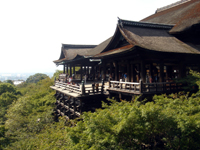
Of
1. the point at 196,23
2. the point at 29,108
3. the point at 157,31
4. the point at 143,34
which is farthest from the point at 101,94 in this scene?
the point at 29,108

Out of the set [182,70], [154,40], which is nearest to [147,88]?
[182,70]

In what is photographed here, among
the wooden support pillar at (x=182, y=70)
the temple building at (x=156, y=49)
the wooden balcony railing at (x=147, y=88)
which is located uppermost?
the temple building at (x=156, y=49)

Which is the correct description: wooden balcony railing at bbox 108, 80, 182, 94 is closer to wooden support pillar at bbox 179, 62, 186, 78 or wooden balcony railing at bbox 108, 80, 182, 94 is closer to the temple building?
the temple building

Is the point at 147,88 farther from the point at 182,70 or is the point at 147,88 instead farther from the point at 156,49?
the point at 182,70

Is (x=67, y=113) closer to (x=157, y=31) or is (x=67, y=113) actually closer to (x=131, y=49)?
(x=131, y=49)

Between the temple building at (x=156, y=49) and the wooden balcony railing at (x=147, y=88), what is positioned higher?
the temple building at (x=156, y=49)

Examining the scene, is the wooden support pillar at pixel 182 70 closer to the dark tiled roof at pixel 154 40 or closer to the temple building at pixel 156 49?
the temple building at pixel 156 49

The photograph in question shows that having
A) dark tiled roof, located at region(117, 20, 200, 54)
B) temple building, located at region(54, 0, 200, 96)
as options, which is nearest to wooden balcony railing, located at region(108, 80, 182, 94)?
temple building, located at region(54, 0, 200, 96)

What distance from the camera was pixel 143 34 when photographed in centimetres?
1546

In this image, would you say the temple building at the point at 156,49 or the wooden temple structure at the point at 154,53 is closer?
the wooden temple structure at the point at 154,53

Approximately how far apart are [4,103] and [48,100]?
20.8 metres

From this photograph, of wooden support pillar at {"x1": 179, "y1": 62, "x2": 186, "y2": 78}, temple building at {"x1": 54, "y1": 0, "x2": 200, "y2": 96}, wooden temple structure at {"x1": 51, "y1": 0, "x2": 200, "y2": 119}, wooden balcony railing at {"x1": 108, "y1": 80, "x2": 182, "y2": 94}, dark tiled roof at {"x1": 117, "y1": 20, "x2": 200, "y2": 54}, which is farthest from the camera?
wooden support pillar at {"x1": 179, "y1": 62, "x2": 186, "y2": 78}

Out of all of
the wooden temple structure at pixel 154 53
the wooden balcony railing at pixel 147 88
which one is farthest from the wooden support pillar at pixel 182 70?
the wooden balcony railing at pixel 147 88

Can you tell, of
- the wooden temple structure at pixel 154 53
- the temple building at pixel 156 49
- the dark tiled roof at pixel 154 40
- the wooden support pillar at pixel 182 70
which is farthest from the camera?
the wooden support pillar at pixel 182 70
